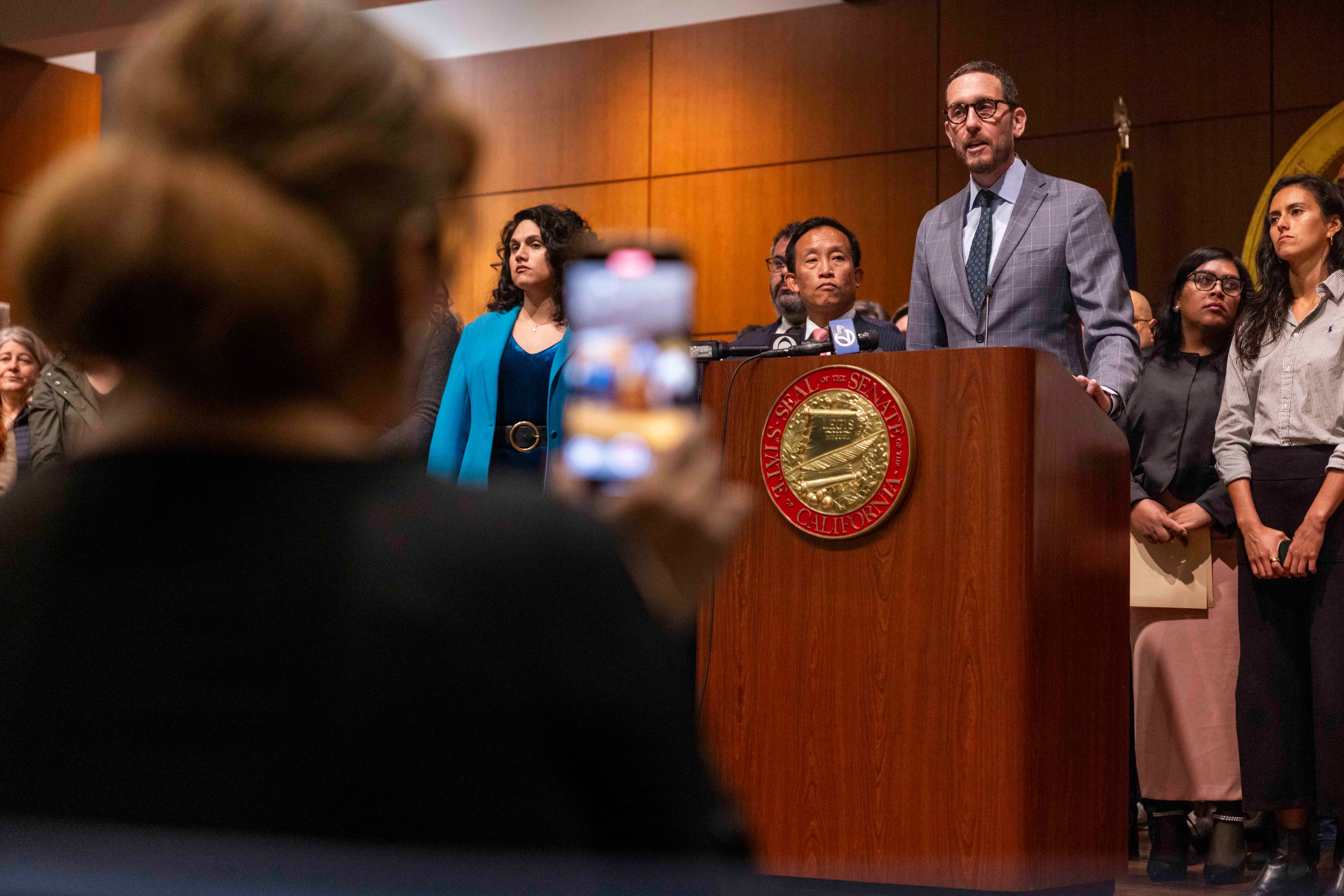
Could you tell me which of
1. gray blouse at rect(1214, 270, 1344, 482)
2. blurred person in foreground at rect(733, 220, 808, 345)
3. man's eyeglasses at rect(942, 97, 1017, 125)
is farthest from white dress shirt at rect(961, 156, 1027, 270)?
blurred person in foreground at rect(733, 220, 808, 345)

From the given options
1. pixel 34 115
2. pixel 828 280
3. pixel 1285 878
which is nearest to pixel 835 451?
pixel 1285 878

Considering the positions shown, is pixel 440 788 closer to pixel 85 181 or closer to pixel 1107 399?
pixel 85 181

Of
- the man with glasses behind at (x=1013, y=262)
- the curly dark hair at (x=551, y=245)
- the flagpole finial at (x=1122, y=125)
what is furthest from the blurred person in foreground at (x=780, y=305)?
the flagpole finial at (x=1122, y=125)

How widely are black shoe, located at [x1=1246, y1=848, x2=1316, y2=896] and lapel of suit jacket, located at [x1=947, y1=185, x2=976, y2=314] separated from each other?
1.35 m

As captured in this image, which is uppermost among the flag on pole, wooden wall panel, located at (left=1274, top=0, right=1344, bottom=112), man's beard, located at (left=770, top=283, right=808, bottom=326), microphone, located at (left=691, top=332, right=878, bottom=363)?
wooden wall panel, located at (left=1274, top=0, right=1344, bottom=112)

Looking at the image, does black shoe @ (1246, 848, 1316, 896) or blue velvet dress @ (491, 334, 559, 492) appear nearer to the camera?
black shoe @ (1246, 848, 1316, 896)

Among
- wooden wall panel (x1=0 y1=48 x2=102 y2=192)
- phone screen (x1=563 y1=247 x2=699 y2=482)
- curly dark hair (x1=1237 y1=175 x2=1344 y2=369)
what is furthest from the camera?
wooden wall panel (x1=0 y1=48 x2=102 y2=192)

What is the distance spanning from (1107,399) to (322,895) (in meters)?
2.27

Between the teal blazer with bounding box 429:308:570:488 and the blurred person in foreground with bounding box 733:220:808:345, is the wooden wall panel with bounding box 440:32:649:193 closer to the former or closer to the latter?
the blurred person in foreground with bounding box 733:220:808:345

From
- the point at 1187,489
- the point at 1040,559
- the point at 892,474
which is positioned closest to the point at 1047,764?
the point at 1040,559

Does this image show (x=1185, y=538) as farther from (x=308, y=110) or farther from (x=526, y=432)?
(x=308, y=110)

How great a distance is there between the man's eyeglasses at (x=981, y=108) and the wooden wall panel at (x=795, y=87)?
135 inches

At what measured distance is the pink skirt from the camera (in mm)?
3436

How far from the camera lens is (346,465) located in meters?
0.59
